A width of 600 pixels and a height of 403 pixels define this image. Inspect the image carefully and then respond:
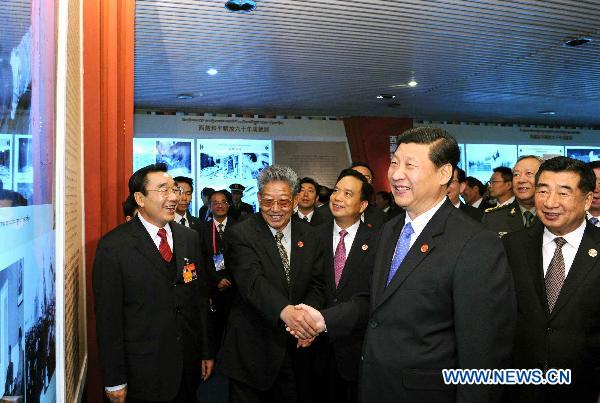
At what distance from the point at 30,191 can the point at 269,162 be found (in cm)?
917

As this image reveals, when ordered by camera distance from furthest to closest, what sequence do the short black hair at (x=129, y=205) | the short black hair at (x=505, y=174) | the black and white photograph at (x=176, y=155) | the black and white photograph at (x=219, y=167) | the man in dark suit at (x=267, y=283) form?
the black and white photograph at (x=219, y=167) < the black and white photograph at (x=176, y=155) < the short black hair at (x=505, y=174) < the short black hair at (x=129, y=205) < the man in dark suit at (x=267, y=283)

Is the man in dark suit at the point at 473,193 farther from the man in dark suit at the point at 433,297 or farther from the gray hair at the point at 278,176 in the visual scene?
the man in dark suit at the point at 433,297

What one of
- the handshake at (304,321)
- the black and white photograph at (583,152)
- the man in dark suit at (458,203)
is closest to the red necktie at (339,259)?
the handshake at (304,321)

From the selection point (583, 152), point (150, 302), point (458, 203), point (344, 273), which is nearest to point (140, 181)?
point (150, 302)

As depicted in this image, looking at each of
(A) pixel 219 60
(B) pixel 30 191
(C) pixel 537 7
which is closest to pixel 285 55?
(A) pixel 219 60

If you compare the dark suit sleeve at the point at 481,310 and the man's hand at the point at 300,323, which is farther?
the man's hand at the point at 300,323

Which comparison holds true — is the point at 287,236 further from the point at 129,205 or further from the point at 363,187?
the point at 129,205

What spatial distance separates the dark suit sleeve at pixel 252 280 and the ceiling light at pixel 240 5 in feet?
7.81

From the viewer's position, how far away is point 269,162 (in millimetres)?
10039

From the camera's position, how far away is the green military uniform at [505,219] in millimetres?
3443

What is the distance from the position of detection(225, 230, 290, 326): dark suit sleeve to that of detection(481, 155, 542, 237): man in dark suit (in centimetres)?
158

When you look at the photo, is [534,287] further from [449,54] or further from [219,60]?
[219,60]

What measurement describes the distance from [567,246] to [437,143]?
88cm

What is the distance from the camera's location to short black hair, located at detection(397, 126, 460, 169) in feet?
6.08
